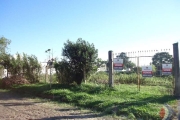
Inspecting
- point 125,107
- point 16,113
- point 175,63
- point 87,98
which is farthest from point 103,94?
point 16,113

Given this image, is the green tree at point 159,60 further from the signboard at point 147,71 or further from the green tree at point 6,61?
the green tree at point 6,61

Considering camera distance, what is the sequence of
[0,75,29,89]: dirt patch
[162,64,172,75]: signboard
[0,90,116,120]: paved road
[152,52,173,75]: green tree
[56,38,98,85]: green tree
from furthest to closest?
1. [0,75,29,89]: dirt patch
2. [56,38,98,85]: green tree
3. [152,52,173,75]: green tree
4. [162,64,172,75]: signboard
5. [0,90,116,120]: paved road

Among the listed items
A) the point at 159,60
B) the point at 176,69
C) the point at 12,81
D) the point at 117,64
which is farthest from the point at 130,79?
the point at 12,81

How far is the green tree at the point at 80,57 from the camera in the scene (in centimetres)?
1212

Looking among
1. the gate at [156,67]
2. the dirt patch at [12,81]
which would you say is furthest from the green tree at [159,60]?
the dirt patch at [12,81]

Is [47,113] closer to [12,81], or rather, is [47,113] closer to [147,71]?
[147,71]

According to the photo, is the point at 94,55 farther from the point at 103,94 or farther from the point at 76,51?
the point at 103,94

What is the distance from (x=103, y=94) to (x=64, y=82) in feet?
13.1

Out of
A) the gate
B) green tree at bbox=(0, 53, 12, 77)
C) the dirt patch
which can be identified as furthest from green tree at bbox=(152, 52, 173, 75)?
green tree at bbox=(0, 53, 12, 77)

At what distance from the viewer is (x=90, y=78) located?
13.2 m

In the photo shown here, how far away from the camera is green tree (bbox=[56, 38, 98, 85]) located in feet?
39.8

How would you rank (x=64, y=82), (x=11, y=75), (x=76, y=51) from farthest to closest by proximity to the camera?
(x=11, y=75), (x=64, y=82), (x=76, y=51)

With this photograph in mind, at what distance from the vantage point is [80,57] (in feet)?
39.7

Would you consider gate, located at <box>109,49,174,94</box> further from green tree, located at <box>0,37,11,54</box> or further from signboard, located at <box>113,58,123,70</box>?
green tree, located at <box>0,37,11,54</box>
